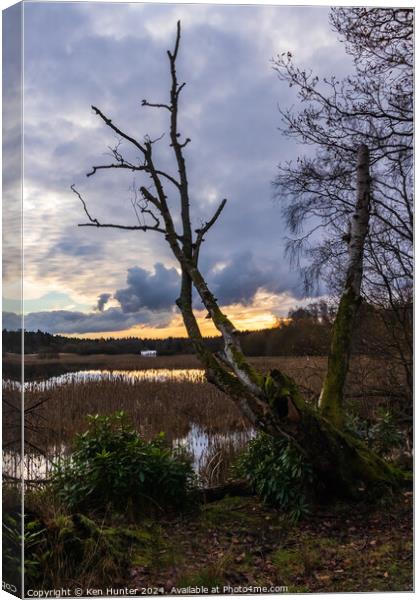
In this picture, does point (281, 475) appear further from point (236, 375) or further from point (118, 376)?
point (118, 376)

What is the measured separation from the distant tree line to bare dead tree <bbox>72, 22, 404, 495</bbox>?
0.30 m

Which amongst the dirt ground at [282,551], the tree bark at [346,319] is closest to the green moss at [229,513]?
the dirt ground at [282,551]

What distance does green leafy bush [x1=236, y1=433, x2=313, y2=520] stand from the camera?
4844 mm

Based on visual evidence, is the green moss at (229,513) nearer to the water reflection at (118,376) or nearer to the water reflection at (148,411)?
the water reflection at (148,411)

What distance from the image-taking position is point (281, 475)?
4945 mm

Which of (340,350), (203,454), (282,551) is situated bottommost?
(282,551)

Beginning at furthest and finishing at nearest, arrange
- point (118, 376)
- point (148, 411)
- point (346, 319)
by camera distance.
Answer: point (148, 411)
point (118, 376)
point (346, 319)

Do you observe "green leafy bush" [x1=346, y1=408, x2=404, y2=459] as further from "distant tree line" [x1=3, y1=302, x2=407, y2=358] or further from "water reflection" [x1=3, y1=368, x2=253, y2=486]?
"water reflection" [x1=3, y1=368, x2=253, y2=486]

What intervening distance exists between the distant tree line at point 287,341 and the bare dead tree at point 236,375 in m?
0.30

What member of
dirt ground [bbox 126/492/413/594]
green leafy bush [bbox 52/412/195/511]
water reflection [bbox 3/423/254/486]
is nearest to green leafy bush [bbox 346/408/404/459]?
dirt ground [bbox 126/492/413/594]

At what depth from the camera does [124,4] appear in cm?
428

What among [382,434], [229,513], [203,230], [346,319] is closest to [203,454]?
[229,513]

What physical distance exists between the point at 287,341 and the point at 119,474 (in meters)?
2.03

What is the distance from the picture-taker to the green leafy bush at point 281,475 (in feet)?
15.9
